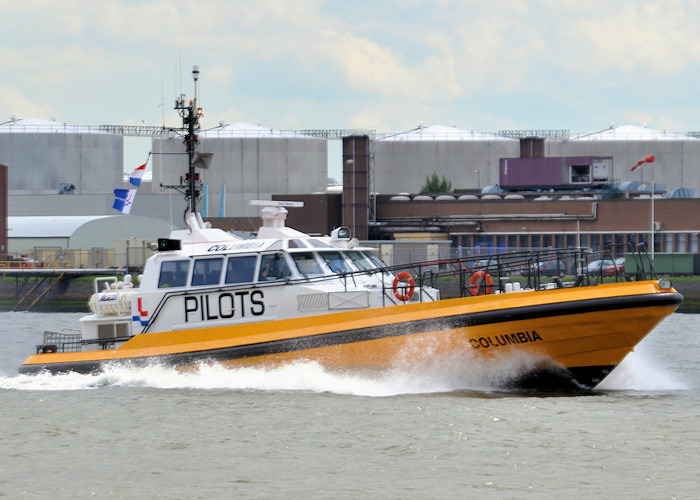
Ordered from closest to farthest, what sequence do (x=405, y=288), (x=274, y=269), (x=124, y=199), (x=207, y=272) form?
(x=405, y=288), (x=274, y=269), (x=207, y=272), (x=124, y=199)

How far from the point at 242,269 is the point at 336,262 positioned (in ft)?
5.13

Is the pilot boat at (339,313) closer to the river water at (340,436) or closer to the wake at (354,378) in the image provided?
the wake at (354,378)

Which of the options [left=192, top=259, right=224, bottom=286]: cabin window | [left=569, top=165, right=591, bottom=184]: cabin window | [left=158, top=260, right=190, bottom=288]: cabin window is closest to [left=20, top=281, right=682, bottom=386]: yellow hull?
[left=192, top=259, right=224, bottom=286]: cabin window

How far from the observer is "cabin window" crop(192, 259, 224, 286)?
1878 cm

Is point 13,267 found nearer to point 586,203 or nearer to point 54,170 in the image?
point 54,170

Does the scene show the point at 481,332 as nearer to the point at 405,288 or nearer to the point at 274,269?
the point at 405,288

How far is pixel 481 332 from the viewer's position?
17.1 metres

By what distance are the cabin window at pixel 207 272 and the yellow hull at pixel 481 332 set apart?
0.98m

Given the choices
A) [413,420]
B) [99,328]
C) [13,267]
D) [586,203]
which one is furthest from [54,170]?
[413,420]

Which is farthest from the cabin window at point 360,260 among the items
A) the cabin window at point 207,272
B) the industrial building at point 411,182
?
the industrial building at point 411,182

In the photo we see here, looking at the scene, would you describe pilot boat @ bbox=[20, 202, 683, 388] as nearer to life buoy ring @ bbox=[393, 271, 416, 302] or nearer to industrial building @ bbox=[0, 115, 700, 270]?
life buoy ring @ bbox=[393, 271, 416, 302]

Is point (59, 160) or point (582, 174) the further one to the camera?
point (59, 160)

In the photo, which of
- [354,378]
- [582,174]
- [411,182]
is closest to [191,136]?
[354,378]

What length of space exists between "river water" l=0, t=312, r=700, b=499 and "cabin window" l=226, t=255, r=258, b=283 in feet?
5.01
